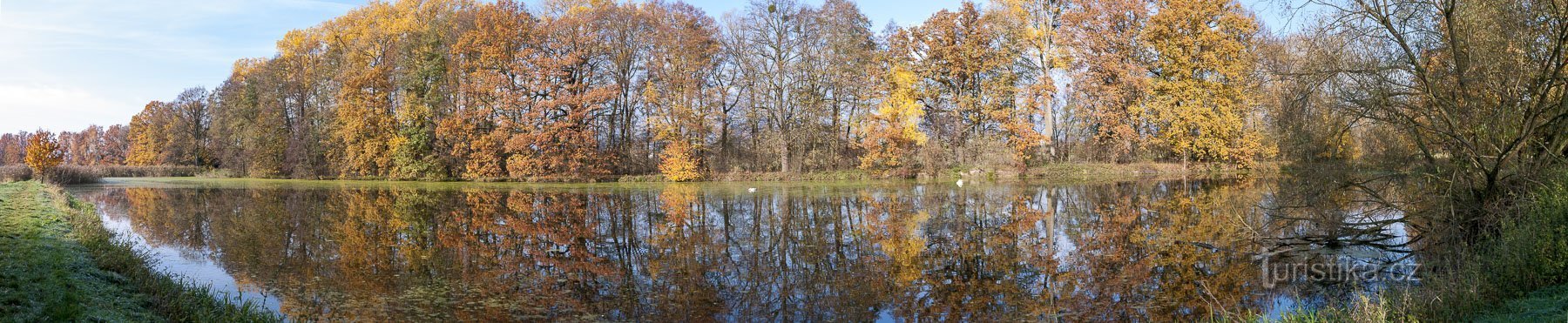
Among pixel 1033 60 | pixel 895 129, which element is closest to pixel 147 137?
pixel 895 129

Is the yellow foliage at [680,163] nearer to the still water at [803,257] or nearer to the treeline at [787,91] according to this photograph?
the treeline at [787,91]

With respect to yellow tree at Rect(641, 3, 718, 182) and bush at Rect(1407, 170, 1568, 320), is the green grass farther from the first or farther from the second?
yellow tree at Rect(641, 3, 718, 182)

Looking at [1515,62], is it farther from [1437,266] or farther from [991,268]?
[991,268]

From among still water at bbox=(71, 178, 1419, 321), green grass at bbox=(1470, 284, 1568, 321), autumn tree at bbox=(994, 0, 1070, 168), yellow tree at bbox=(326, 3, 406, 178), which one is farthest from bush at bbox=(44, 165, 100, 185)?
green grass at bbox=(1470, 284, 1568, 321)

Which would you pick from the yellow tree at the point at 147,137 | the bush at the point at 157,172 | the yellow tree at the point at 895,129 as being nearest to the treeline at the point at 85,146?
the yellow tree at the point at 147,137

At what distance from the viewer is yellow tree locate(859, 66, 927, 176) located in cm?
2859

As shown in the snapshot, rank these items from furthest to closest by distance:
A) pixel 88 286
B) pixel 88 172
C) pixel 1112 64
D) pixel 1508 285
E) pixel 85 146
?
1. pixel 85 146
2. pixel 88 172
3. pixel 1112 64
4. pixel 88 286
5. pixel 1508 285

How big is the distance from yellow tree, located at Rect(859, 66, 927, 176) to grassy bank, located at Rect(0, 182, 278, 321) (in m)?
22.3

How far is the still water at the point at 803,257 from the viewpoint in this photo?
7176 mm

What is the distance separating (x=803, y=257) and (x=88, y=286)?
736 cm

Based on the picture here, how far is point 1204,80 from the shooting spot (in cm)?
2870

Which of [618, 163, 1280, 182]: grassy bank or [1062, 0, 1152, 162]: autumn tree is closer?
[618, 163, 1280, 182]: grassy bank

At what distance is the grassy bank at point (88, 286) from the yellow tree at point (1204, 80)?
95.1 feet

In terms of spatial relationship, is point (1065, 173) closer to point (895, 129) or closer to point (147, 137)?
point (895, 129)
